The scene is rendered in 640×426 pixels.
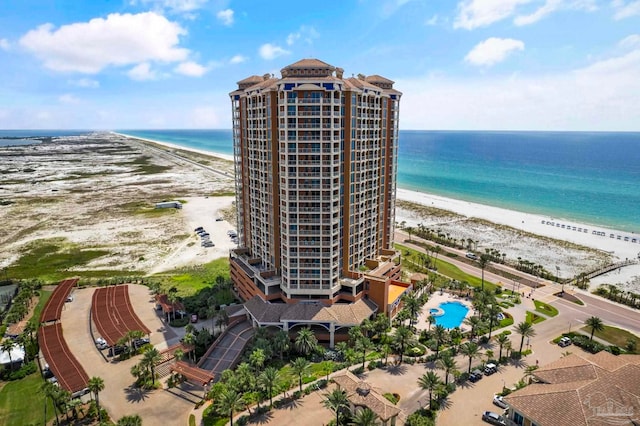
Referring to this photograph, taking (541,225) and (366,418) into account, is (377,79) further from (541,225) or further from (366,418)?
(541,225)

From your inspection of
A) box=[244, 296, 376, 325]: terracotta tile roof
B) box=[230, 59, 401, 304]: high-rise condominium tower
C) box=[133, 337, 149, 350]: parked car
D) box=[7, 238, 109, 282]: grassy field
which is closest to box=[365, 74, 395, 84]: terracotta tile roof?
box=[230, 59, 401, 304]: high-rise condominium tower

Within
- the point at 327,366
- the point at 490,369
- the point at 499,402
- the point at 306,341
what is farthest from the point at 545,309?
the point at 306,341

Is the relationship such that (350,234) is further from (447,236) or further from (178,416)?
(447,236)

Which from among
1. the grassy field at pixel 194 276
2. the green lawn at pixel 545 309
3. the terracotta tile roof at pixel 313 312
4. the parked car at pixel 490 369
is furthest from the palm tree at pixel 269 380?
the green lawn at pixel 545 309

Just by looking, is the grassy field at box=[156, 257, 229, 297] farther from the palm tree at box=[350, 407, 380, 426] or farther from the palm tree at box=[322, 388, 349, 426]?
the palm tree at box=[350, 407, 380, 426]

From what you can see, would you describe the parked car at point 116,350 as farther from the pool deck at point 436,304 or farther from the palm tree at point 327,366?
the pool deck at point 436,304
